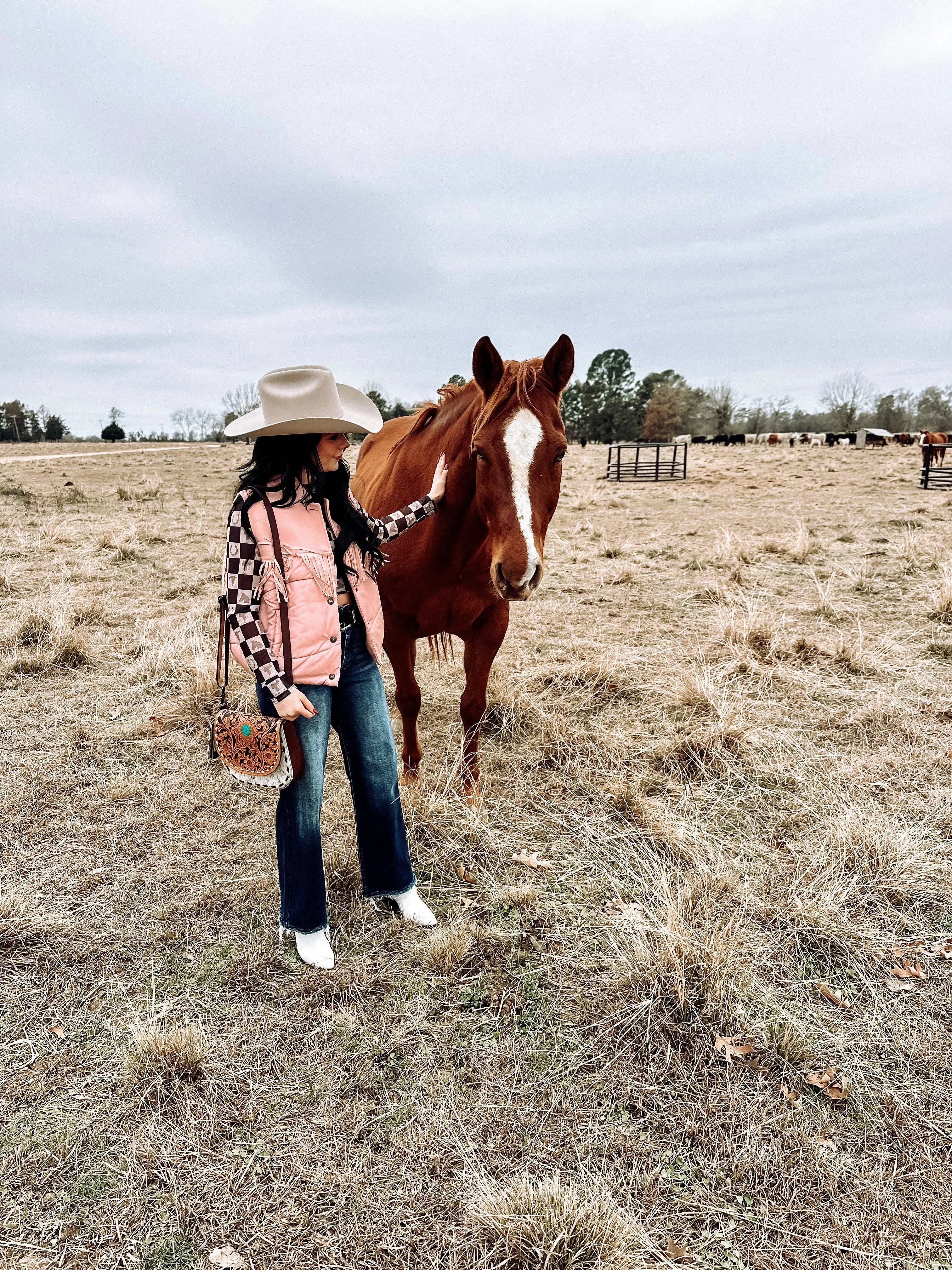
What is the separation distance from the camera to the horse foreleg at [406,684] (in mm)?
3824

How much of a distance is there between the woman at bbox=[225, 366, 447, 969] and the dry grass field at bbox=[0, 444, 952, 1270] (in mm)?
319

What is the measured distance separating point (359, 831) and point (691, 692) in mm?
2870

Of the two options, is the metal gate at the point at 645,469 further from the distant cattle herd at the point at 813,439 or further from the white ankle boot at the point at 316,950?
the white ankle boot at the point at 316,950

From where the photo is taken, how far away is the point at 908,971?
8.42ft

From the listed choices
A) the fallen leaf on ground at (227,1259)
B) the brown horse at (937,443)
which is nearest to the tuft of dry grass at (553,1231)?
the fallen leaf on ground at (227,1259)

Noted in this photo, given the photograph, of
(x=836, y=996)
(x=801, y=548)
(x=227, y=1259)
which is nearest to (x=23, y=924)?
(x=227, y=1259)

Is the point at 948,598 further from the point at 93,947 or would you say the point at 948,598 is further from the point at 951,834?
A: the point at 93,947

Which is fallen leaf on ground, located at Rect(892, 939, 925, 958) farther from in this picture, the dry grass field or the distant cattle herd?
the distant cattle herd

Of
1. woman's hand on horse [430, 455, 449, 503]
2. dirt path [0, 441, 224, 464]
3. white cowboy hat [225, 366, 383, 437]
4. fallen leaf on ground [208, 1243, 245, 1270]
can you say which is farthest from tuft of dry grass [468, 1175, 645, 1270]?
dirt path [0, 441, 224, 464]

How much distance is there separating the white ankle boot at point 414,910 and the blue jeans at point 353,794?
3 centimetres

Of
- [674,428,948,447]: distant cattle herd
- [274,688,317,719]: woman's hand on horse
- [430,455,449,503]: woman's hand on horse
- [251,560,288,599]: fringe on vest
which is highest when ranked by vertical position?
[674,428,948,447]: distant cattle herd

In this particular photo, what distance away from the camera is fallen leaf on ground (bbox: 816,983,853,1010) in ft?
8.00

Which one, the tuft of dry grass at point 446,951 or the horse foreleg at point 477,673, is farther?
the horse foreleg at point 477,673

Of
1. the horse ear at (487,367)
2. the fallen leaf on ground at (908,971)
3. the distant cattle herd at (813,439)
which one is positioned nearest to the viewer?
the fallen leaf on ground at (908,971)
